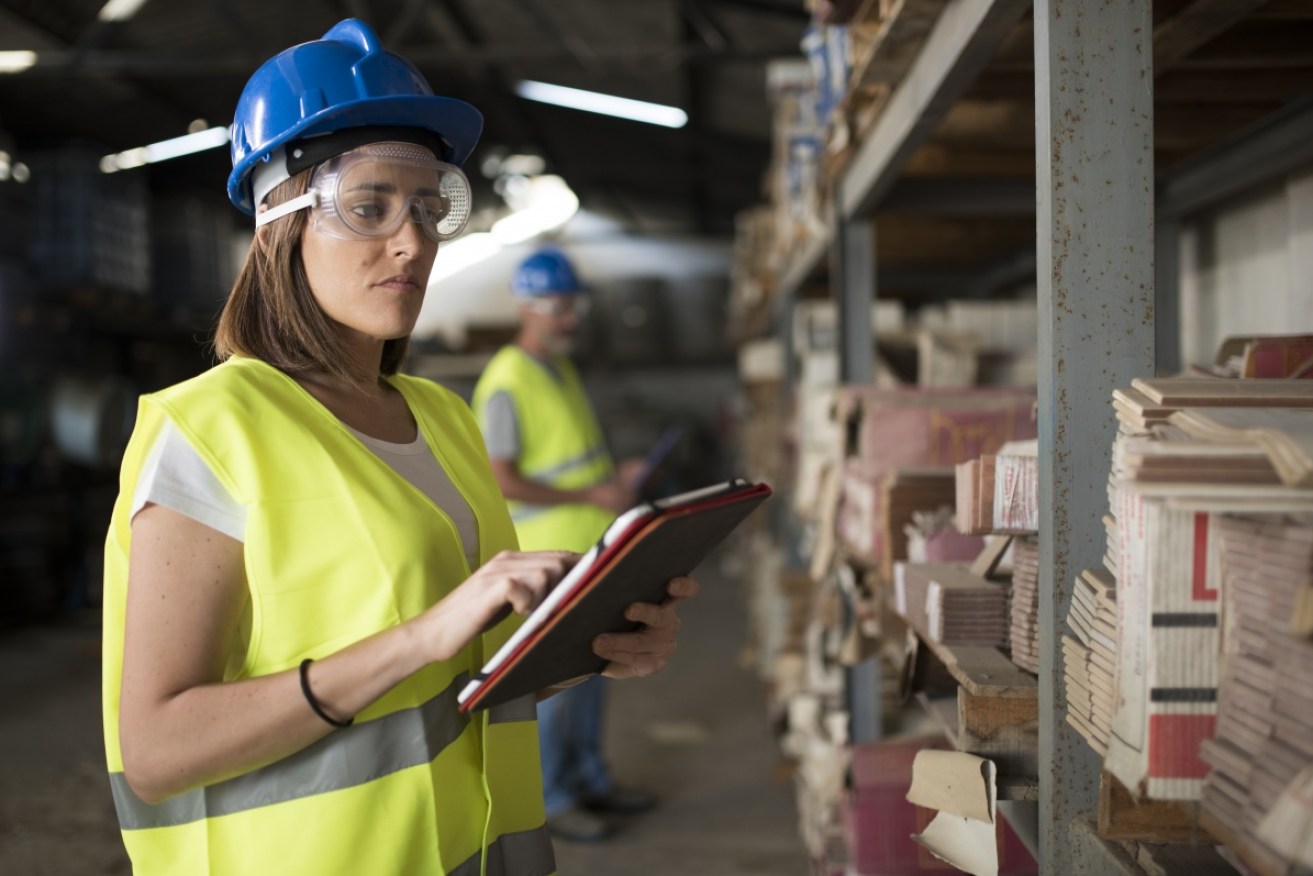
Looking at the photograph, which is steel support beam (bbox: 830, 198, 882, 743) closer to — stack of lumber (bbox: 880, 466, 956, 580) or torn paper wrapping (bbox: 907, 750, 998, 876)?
stack of lumber (bbox: 880, 466, 956, 580)

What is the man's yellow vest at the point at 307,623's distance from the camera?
4.65ft

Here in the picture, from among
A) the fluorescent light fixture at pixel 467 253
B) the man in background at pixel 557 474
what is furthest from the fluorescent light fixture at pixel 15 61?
the fluorescent light fixture at pixel 467 253

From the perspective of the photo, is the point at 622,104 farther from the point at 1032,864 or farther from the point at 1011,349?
the point at 1032,864

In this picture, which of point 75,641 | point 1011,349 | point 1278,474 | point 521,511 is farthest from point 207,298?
point 1278,474

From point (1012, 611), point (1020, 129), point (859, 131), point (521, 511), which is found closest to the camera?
point (1012, 611)

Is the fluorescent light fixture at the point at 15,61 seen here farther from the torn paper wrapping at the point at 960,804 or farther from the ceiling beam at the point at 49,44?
the torn paper wrapping at the point at 960,804

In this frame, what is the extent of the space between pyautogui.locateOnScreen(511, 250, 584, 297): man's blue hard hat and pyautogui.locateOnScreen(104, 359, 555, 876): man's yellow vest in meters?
3.29

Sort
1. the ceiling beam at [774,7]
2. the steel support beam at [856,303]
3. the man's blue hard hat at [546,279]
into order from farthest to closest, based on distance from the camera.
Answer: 1. the ceiling beam at [774,7]
2. the man's blue hard hat at [546,279]
3. the steel support beam at [856,303]

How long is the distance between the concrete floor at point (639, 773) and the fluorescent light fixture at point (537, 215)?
9.65m

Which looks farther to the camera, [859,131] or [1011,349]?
[1011,349]

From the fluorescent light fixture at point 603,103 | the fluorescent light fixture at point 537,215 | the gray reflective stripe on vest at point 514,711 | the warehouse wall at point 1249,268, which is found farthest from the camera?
the fluorescent light fixture at point 537,215

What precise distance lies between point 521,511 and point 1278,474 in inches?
140

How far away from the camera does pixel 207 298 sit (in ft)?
40.0

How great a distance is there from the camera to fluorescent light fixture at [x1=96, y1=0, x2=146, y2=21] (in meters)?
7.67
